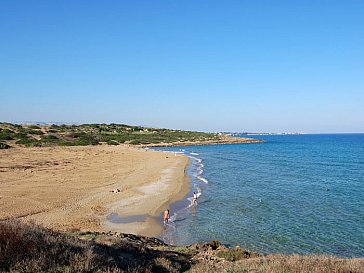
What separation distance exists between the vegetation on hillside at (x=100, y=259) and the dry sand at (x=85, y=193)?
781 cm

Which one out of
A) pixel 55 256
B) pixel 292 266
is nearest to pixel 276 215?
pixel 292 266

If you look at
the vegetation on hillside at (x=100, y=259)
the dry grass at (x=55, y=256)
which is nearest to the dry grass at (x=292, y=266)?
the vegetation on hillside at (x=100, y=259)

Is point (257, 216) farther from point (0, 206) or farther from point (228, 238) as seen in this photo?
point (0, 206)

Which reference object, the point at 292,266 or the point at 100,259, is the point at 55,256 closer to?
the point at 100,259

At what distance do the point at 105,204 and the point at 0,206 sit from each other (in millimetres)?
6840

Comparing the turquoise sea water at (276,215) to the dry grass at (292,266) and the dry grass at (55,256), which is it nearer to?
the dry grass at (292,266)

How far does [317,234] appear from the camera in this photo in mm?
19891

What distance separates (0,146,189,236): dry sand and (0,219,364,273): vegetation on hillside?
7807 mm

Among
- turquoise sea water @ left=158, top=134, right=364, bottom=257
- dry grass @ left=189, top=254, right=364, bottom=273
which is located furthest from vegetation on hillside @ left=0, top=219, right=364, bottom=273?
turquoise sea water @ left=158, top=134, right=364, bottom=257

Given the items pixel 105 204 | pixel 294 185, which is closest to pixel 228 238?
pixel 105 204

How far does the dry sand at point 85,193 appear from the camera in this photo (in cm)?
2094

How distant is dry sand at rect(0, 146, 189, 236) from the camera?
20.9 metres

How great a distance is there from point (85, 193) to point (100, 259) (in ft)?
67.7

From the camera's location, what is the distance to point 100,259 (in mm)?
8844
